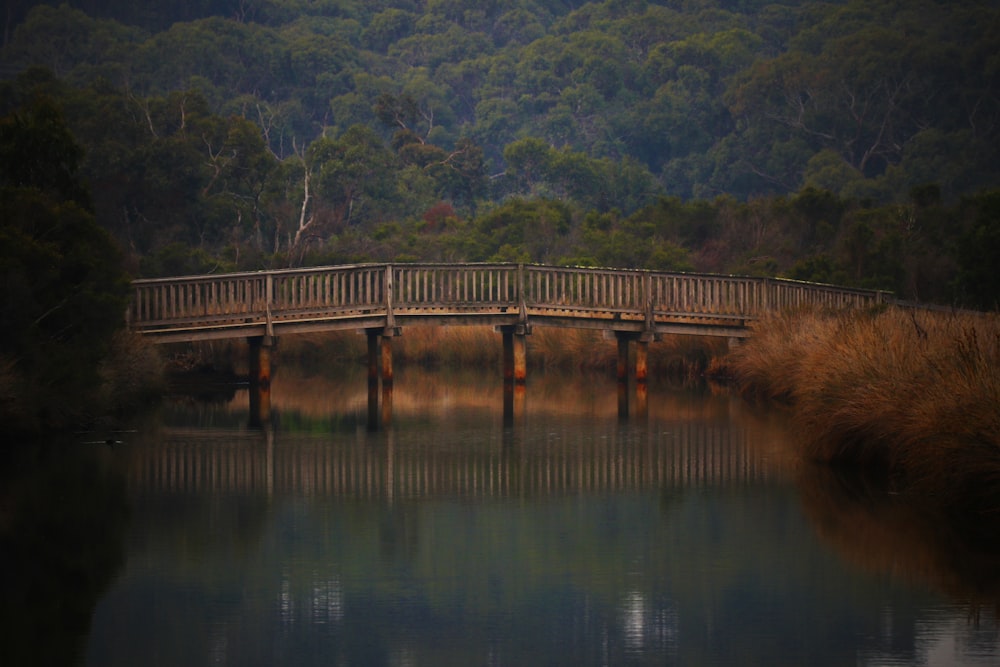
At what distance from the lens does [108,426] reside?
3222cm

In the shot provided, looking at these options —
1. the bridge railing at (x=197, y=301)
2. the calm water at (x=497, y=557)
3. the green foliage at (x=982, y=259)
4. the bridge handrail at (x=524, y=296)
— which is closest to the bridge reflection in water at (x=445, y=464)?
the calm water at (x=497, y=557)

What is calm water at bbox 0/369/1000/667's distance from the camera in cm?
1572

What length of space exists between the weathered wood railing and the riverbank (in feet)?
26.6

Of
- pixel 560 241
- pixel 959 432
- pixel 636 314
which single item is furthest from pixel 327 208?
pixel 959 432

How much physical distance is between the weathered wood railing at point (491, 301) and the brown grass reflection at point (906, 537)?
1889 centimetres

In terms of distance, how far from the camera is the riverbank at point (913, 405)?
67.8ft

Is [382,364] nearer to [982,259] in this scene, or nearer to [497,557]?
[982,259]

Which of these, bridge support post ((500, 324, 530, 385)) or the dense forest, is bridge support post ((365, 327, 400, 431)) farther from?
the dense forest

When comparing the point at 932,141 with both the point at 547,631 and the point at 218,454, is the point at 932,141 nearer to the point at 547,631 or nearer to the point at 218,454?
the point at 218,454

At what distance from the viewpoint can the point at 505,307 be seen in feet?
143

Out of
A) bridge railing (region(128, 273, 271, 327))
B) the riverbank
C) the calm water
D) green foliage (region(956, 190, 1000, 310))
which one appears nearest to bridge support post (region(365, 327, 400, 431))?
bridge railing (region(128, 273, 271, 327))

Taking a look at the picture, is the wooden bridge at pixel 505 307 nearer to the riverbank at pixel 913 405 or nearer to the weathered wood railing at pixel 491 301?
the weathered wood railing at pixel 491 301

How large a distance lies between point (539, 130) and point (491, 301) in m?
77.0

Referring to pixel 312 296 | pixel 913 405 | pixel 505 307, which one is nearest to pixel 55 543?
pixel 913 405
